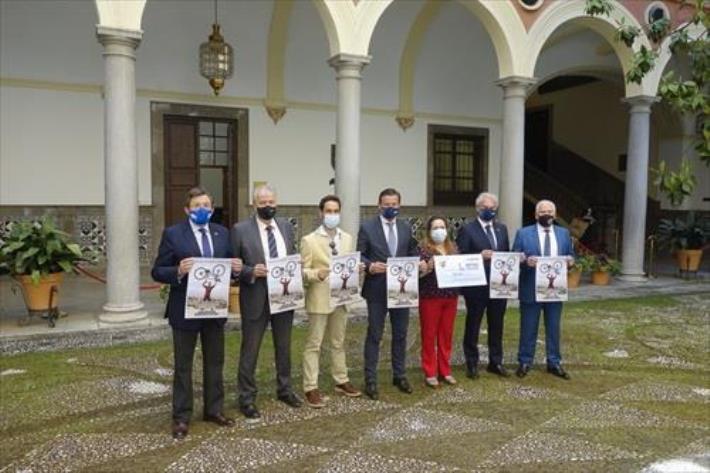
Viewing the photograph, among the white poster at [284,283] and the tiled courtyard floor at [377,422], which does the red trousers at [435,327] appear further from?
the white poster at [284,283]

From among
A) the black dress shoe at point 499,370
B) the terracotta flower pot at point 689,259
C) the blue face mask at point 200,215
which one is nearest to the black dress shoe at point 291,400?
the blue face mask at point 200,215

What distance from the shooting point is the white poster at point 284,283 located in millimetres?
4699

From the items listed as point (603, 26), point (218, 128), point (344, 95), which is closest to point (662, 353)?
point (344, 95)

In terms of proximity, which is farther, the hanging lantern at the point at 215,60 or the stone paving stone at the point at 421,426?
the hanging lantern at the point at 215,60

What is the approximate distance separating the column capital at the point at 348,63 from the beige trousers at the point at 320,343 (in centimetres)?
494

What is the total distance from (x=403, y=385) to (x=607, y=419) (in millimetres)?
1709

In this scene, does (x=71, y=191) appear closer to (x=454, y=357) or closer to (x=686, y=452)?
(x=454, y=357)

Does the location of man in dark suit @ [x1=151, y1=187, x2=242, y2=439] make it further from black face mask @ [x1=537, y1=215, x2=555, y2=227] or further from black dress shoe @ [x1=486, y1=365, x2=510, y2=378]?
black face mask @ [x1=537, y1=215, x2=555, y2=227]

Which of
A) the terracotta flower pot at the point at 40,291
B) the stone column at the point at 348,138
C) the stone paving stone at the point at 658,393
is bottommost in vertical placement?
the stone paving stone at the point at 658,393

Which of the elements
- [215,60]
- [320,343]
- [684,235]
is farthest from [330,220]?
[684,235]

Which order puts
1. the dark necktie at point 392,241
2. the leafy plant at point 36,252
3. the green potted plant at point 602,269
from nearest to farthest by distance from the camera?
the dark necktie at point 392,241, the leafy plant at point 36,252, the green potted plant at point 602,269

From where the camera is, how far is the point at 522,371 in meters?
6.03

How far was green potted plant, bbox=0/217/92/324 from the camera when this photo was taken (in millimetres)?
7379

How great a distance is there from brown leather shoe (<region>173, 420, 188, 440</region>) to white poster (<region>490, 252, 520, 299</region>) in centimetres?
297
